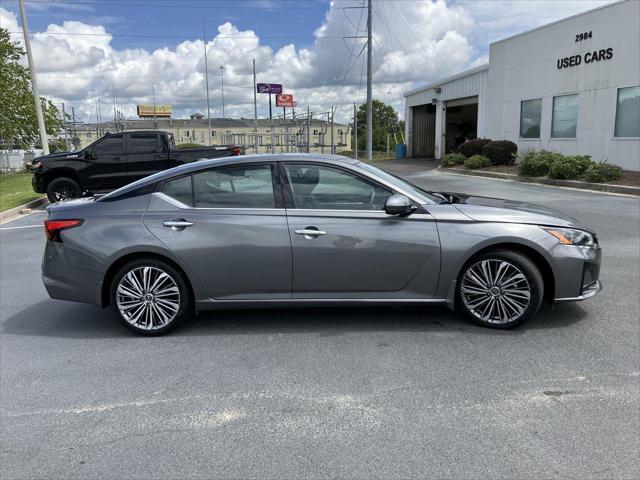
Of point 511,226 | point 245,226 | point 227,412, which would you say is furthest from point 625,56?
point 227,412

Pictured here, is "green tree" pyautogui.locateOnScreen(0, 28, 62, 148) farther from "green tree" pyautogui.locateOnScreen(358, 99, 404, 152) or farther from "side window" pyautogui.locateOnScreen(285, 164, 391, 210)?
"green tree" pyautogui.locateOnScreen(358, 99, 404, 152)

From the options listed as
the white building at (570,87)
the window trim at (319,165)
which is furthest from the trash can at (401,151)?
the window trim at (319,165)

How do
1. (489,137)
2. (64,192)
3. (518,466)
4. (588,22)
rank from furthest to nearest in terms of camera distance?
(489,137)
(588,22)
(64,192)
(518,466)

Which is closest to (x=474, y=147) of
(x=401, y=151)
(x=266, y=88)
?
(x=401, y=151)

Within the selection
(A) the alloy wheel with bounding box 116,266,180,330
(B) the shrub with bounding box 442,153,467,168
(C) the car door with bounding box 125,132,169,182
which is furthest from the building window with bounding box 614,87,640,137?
(A) the alloy wheel with bounding box 116,266,180,330

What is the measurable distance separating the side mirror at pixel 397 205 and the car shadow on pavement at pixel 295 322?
96cm

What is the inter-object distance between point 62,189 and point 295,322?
36.7ft

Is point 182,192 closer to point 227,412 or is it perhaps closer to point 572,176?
point 227,412

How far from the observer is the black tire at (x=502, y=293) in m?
4.46

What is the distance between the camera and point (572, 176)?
17.2m

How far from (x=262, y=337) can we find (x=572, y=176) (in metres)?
15.6

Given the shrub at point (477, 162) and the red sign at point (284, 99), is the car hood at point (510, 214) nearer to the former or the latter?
the shrub at point (477, 162)

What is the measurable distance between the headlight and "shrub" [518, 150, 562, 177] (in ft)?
48.1

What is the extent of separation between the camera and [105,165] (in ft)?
45.2
